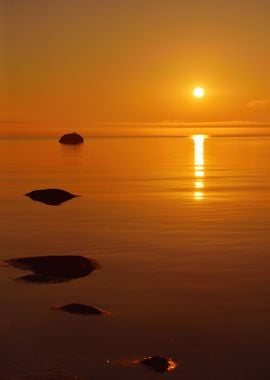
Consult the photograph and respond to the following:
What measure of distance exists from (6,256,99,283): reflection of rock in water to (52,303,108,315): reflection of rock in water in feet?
10.6

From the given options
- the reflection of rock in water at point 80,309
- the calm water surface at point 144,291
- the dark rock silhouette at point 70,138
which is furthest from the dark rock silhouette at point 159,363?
the dark rock silhouette at point 70,138

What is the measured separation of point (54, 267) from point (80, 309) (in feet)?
17.8

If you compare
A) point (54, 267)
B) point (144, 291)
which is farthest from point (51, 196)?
point (144, 291)

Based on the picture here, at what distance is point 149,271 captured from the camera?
1048 inches

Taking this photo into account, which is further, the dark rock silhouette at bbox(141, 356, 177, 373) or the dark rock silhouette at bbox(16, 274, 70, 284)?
the dark rock silhouette at bbox(16, 274, 70, 284)

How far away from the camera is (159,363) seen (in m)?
16.2

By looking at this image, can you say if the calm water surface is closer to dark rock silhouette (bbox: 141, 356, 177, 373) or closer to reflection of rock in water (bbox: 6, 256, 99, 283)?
dark rock silhouette (bbox: 141, 356, 177, 373)

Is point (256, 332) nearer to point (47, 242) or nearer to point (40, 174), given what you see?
point (47, 242)

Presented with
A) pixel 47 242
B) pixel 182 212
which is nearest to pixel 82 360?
A: pixel 47 242

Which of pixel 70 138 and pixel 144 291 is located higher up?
pixel 70 138

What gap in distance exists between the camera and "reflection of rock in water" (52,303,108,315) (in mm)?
20422

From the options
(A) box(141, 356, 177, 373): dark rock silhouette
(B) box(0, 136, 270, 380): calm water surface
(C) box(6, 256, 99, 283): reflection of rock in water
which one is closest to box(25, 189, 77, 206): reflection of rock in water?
(B) box(0, 136, 270, 380): calm water surface

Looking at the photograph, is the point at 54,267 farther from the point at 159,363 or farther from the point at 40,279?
the point at 159,363

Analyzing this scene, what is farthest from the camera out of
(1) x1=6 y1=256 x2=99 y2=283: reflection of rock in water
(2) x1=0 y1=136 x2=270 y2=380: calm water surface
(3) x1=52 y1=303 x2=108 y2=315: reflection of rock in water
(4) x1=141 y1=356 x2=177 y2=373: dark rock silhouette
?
(1) x1=6 y1=256 x2=99 y2=283: reflection of rock in water
